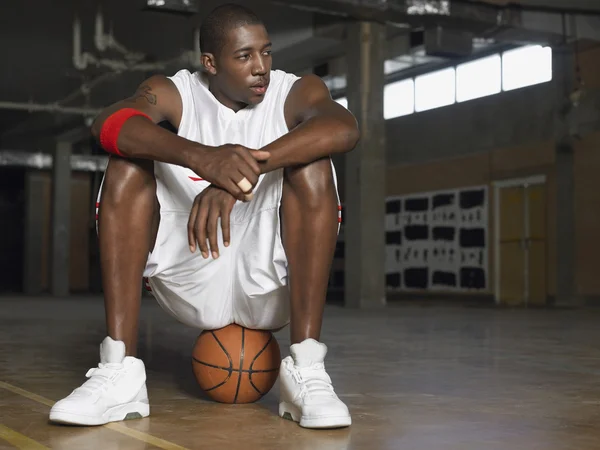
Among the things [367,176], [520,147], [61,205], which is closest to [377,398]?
[367,176]

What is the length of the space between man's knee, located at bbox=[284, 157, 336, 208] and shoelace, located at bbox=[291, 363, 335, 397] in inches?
18.2

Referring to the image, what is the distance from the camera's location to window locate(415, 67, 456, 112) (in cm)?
1641

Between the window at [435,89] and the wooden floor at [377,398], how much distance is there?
10922 mm

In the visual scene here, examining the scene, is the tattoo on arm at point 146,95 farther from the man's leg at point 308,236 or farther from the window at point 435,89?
the window at point 435,89

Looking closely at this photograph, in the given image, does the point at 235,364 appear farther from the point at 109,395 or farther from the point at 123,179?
the point at 123,179

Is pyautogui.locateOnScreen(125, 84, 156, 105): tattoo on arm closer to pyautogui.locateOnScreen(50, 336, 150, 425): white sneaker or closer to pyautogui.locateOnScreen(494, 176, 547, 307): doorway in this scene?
pyautogui.locateOnScreen(50, 336, 150, 425): white sneaker

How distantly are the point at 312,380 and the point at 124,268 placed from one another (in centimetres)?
62

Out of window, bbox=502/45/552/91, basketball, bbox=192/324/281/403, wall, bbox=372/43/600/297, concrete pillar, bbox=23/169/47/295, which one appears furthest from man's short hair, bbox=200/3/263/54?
concrete pillar, bbox=23/169/47/295

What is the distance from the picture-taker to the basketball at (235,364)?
8.79 ft

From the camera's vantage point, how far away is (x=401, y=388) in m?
3.21

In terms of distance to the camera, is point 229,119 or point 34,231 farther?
point 34,231

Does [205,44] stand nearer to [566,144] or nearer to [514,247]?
[566,144]

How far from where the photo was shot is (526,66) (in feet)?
48.4

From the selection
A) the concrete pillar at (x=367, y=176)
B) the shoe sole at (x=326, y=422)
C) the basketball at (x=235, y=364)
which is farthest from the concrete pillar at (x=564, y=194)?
the shoe sole at (x=326, y=422)
